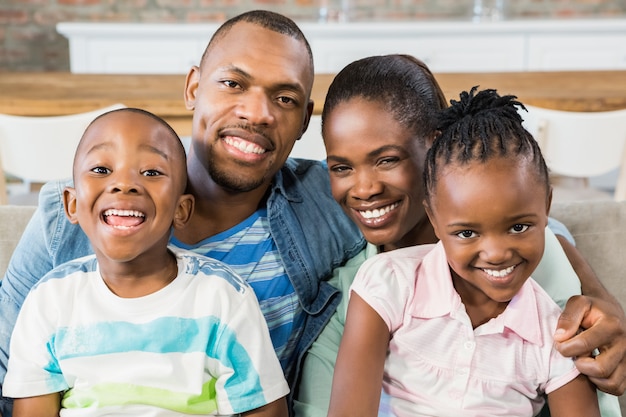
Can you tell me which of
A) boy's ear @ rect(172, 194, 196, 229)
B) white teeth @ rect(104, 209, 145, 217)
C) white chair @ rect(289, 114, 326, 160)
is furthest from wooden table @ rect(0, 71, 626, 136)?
white teeth @ rect(104, 209, 145, 217)

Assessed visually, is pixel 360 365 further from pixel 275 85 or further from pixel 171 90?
pixel 171 90

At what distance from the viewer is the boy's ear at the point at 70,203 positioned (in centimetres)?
138

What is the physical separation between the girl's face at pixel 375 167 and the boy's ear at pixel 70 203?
0.48m

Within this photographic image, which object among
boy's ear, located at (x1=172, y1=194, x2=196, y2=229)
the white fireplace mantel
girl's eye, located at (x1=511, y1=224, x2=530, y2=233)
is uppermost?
girl's eye, located at (x1=511, y1=224, x2=530, y2=233)

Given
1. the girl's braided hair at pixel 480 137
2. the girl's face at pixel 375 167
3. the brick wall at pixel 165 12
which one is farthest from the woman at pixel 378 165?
the brick wall at pixel 165 12

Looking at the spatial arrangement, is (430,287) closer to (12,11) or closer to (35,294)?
(35,294)

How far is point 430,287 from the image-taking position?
1.40 metres

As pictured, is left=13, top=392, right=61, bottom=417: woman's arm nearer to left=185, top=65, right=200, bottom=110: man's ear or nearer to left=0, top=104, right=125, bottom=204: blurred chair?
left=185, top=65, right=200, bottom=110: man's ear

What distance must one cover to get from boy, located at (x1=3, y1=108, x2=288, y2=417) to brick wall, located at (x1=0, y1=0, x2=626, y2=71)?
3.73 m

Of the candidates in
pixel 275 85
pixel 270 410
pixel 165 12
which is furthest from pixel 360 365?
pixel 165 12

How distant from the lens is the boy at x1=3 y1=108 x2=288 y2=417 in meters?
1.31

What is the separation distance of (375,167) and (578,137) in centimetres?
117

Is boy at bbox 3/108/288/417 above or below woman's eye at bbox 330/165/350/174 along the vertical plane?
below

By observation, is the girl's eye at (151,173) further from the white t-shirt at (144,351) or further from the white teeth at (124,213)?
the white t-shirt at (144,351)
